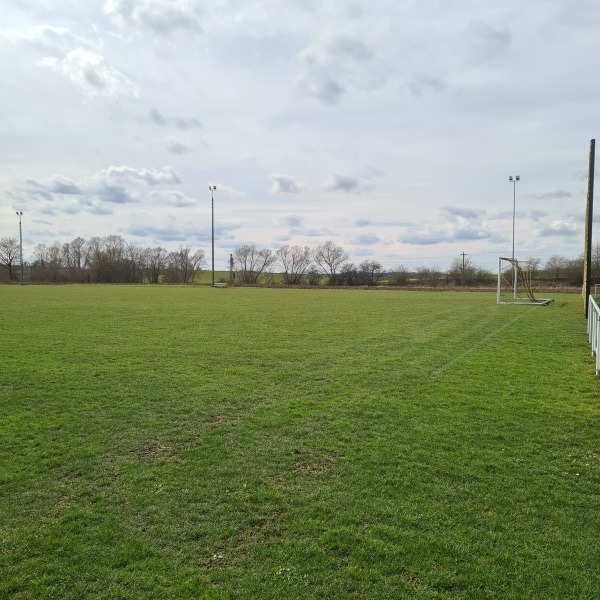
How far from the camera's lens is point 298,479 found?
457cm

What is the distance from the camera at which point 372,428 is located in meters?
6.03

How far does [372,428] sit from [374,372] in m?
3.29

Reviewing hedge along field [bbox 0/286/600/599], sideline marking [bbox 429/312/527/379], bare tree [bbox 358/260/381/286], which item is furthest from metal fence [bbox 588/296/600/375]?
bare tree [bbox 358/260/381/286]

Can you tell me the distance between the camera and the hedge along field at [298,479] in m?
3.14

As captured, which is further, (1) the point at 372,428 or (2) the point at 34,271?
(2) the point at 34,271

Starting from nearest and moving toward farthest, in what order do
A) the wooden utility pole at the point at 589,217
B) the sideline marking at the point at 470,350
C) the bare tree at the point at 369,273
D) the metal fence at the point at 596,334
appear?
the metal fence at the point at 596,334, the sideline marking at the point at 470,350, the wooden utility pole at the point at 589,217, the bare tree at the point at 369,273

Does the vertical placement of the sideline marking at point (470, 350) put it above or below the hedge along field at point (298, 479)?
above

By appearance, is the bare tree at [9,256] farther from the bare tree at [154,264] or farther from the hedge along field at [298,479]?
the hedge along field at [298,479]

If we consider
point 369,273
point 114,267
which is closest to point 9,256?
point 114,267

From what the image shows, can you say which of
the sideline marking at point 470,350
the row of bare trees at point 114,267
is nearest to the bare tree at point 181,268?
the row of bare trees at point 114,267

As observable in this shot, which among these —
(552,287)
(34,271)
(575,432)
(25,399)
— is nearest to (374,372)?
(575,432)

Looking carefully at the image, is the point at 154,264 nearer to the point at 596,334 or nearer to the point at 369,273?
the point at 369,273

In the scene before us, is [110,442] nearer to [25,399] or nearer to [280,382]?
[25,399]

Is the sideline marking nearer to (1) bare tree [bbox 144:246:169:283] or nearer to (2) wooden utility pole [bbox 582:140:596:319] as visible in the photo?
(2) wooden utility pole [bbox 582:140:596:319]
